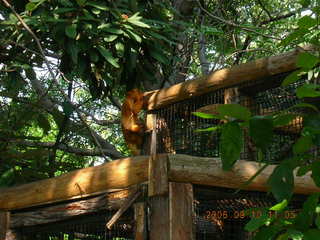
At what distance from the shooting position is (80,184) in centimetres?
375

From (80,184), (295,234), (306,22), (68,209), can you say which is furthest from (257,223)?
(68,209)

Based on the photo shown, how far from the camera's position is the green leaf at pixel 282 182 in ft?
2.71

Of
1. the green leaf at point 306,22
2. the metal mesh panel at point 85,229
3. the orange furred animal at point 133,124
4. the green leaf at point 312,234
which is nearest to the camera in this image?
the green leaf at point 312,234

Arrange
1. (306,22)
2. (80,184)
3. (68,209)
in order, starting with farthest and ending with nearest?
(68,209) → (80,184) → (306,22)

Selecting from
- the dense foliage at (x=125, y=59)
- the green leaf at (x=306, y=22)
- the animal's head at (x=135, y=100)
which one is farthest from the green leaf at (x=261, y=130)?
the animal's head at (x=135, y=100)

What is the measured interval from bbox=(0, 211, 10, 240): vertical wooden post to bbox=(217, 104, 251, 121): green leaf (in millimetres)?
3803

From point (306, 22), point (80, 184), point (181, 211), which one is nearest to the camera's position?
point (306, 22)

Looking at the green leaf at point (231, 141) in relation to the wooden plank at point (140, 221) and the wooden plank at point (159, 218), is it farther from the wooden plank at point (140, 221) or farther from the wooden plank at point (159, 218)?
the wooden plank at point (140, 221)

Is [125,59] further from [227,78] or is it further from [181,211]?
[181,211]

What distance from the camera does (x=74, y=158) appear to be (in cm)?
739

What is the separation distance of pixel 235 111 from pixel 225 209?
2977mm

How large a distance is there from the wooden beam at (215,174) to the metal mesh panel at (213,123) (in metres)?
0.16

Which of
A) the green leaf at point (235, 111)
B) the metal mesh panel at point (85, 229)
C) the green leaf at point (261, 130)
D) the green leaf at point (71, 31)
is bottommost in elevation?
the metal mesh panel at point (85, 229)

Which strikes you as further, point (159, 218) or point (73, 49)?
point (73, 49)
